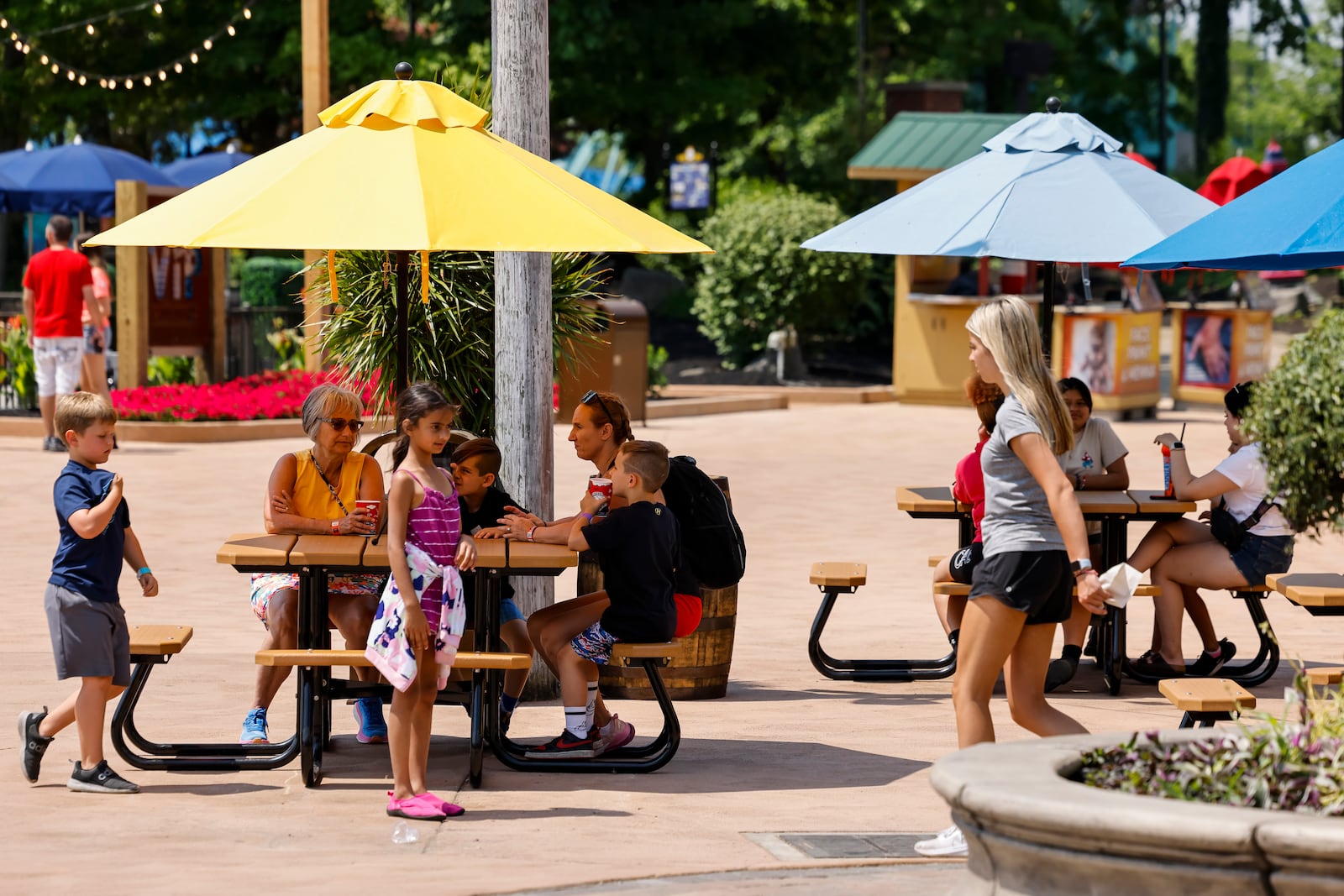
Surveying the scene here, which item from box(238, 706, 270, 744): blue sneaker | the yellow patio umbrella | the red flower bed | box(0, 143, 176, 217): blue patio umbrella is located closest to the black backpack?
the yellow patio umbrella

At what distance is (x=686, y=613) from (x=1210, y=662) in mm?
2706

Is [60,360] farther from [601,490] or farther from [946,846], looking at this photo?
[946,846]

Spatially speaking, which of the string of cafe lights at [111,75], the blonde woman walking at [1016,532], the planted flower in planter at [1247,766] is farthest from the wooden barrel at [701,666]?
the string of cafe lights at [111,75]

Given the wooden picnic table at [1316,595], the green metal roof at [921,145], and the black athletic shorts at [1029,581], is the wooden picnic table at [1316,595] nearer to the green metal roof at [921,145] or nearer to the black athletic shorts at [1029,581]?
the black athletic shorts at [1029,581]

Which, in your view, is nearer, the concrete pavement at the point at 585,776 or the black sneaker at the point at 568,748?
the concrete pavement at the point at 585,776

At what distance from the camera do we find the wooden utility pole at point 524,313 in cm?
794

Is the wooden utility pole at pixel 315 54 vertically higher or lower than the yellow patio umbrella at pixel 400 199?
higher

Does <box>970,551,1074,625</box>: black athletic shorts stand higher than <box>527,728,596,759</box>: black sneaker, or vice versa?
<box>970,551,1074,625</box>: black athletic shorts

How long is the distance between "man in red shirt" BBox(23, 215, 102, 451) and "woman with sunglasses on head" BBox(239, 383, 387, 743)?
371 inches

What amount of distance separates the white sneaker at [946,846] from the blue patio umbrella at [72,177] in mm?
20988

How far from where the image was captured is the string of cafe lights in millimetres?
27359

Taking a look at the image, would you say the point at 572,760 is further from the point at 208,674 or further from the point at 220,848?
the point at 208,674

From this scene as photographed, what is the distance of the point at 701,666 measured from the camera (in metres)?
7.94

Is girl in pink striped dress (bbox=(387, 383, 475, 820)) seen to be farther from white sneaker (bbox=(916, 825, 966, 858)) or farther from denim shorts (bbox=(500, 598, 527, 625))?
white sneaker (bbox=(916, 825, 966, 858))
